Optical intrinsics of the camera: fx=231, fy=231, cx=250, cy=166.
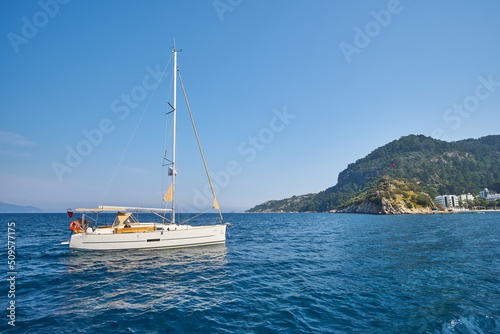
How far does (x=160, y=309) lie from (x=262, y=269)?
821 centimetres

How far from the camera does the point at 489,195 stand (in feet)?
495

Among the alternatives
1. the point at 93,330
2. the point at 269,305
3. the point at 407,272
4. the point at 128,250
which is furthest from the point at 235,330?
the point at 128,250

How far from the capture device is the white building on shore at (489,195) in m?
147

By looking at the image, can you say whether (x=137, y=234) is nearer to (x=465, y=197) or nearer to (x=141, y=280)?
(x=141, y=280)

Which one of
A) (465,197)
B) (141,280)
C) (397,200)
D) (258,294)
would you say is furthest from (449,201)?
(141,280)

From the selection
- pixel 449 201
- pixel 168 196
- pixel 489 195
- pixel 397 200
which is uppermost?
pixel 168 196

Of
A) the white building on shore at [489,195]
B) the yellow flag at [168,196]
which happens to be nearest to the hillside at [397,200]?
the white building on shore at [489,195]

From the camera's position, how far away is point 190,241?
960 inches

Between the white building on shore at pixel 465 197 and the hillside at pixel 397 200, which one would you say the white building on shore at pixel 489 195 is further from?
the hillside at pixel 397 200

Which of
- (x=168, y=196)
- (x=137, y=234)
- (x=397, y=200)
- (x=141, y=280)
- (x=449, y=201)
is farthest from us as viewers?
(x=449, y=201)

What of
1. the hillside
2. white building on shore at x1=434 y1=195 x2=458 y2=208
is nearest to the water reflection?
the hillside

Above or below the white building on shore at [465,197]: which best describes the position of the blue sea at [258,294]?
below

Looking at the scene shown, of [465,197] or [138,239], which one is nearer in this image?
[138,239]

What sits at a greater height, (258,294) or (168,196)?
(168,196)
